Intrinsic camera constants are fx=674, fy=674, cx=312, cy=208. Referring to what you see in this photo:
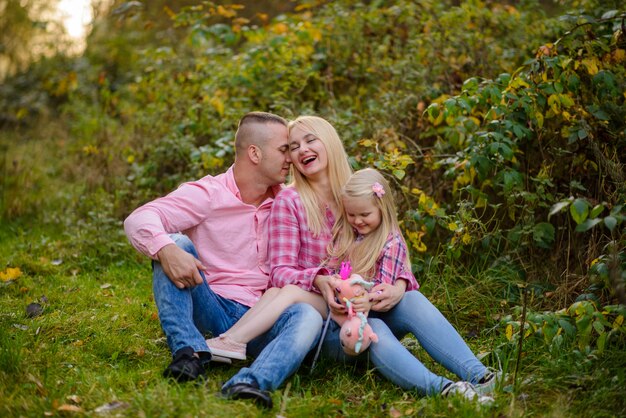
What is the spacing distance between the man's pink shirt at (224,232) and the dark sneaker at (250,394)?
680mm

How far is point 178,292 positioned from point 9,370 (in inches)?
32.0

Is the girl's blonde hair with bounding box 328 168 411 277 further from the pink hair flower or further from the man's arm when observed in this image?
the man's arm

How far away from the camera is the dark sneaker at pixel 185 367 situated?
9.57 feet

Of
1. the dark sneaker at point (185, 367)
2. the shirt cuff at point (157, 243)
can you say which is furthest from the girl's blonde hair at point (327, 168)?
the dark sneaker at point (185, 367)

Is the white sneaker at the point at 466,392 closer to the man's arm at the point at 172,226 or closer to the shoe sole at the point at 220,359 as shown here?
the shoe sole at the point at 220,359

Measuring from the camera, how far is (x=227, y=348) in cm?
311

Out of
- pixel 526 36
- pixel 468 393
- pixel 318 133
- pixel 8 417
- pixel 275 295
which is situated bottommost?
pixel 468 393

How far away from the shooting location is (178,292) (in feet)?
10.2

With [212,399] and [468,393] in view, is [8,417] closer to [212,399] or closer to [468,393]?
[212,399]

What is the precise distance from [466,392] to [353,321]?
22.2 inches

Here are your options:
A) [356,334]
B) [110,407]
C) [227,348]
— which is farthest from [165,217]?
[356,334]

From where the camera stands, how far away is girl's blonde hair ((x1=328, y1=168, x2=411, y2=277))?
128 inches

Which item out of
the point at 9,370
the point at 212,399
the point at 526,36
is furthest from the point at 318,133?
the point at 526,36

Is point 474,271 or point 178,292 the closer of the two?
point 178,292
